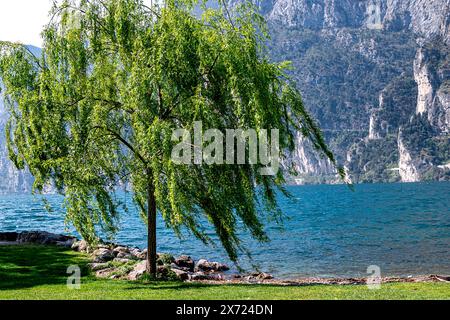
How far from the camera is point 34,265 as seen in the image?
917 inches

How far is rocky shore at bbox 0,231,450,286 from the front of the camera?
69.6 ft

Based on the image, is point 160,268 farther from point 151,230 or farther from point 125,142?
point 125,142

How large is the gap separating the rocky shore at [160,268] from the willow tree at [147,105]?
8.56 feet

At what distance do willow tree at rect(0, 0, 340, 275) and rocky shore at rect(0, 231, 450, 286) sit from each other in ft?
8.56

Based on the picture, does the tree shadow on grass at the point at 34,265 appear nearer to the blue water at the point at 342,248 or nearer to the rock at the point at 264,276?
the blue water at the point at 342,248

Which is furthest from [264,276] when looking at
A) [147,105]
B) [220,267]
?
[147,105]

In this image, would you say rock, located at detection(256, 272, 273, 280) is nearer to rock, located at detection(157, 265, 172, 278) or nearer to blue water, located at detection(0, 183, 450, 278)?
blue water, located at detection(0, 183, 450, 278)

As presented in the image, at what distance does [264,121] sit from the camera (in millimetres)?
16109

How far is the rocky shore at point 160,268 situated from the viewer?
21219 millimetres

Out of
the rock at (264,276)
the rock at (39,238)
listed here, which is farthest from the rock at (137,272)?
the rock at (39,238)

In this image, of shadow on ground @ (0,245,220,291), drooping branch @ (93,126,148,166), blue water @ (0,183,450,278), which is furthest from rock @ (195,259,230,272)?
drooping branch @ (93,126,148,166)
